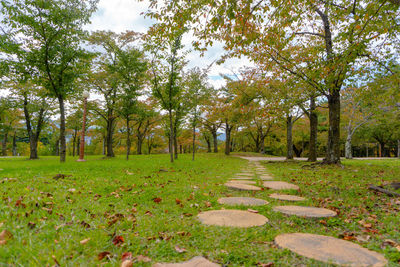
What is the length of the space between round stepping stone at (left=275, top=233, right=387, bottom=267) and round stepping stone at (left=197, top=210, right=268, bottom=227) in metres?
0.38

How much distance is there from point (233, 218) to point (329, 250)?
947mm

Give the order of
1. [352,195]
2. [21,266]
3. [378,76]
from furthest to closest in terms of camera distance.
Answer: [378,76], [352,195], [21,266]

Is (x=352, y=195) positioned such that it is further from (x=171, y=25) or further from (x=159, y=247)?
(x=171, y=25)

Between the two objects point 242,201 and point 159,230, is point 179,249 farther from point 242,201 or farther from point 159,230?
point 242,201

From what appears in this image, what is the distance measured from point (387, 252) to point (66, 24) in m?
13.8

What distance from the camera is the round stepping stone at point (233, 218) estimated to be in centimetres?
214

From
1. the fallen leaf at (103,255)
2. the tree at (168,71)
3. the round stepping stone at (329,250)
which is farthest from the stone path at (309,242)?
the tree at (168,71)

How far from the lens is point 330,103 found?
383 inches

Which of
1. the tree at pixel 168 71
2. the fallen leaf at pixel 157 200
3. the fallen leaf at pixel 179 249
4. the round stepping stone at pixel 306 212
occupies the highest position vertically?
the tree at pixel 168 71

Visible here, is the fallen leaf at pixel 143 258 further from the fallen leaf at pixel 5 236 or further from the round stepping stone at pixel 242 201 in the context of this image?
the round stepping stone at pixel 242 201

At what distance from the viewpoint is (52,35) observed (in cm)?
1039

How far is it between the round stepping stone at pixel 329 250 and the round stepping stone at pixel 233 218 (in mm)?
383

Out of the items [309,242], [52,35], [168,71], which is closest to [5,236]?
[309,242]

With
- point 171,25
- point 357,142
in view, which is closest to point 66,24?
point 171,25
